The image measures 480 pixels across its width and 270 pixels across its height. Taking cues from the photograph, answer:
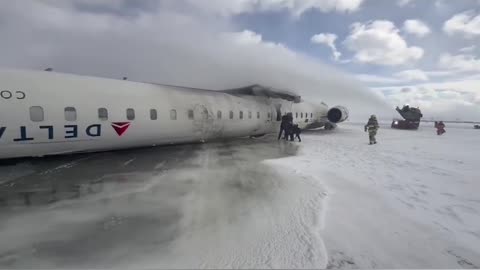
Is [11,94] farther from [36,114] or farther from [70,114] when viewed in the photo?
[70,114]

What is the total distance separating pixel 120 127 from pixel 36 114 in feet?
7.58

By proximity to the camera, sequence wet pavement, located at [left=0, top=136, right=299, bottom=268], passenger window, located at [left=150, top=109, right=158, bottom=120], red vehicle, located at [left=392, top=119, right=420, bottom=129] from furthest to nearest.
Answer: red vehicle, located at [left=392, top=119, right=420, bottom=129] < passenger window, located at [left=150, top=109, right=158, bottom=120] < wet pavement, located at [left=0, top=136, right=299, bottom=268]

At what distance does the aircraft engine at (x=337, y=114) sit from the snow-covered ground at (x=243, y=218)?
15.4 metres

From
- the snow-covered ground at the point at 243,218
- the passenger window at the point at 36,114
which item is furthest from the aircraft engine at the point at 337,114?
the passenger window at the point at 36,114

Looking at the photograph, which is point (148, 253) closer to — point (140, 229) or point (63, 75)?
point (140, 229)

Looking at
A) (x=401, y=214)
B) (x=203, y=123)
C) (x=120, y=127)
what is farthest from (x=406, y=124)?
(x=120, y=127)

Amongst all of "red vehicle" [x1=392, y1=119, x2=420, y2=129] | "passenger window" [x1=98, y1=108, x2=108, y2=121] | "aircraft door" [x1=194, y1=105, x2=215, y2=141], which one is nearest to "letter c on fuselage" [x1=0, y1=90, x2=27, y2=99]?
"passenger window" [x1=98, y1=108, x2=108, y2=121]

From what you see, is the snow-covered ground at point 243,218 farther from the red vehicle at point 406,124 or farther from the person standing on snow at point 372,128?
the red vehicle at point 406,124

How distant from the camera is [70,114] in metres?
7.52

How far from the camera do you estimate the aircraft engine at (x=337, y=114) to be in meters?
22.2

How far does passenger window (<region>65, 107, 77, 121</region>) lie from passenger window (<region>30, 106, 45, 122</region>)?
0.58 metres

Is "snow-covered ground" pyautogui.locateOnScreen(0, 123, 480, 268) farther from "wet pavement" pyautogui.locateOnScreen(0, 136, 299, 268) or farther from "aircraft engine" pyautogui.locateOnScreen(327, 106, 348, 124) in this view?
"aircraft engine" pyautogui.locateOnScreen(327, 106, 348, 124)

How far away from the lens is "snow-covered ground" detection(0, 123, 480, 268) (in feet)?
9.40

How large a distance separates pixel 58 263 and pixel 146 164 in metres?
5.16
